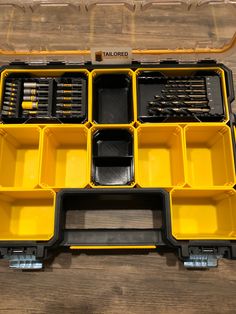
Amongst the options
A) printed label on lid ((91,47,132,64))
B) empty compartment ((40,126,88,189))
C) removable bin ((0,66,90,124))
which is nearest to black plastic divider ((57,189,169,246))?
empty compartment ((40,126,88,189))

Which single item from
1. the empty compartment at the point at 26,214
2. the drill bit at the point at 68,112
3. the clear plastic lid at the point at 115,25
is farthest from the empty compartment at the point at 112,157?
the clear plastic lid at the point at 115,25

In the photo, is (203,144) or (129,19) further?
(129,19)

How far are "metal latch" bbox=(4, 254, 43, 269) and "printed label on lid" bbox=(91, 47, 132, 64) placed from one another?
2.93 ft

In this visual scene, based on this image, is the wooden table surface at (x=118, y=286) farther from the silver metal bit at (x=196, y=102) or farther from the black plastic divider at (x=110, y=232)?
the silver metal bit at (x=196, y=102)

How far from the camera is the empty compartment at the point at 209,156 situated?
54.6 inches

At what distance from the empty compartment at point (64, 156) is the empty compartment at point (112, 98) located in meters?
0.14

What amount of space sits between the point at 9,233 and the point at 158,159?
750mm

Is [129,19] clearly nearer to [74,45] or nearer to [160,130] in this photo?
[74,45]

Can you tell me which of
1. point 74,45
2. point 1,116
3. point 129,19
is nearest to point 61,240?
point 1,116

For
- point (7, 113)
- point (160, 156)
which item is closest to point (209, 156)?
point (160, 156)

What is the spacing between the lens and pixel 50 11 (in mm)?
1790

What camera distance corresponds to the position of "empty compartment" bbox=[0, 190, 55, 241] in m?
1.39

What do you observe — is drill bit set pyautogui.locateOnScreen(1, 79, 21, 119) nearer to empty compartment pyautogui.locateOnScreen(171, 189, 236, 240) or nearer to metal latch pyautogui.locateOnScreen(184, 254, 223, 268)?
empty compartment pyautogui.locateOnScreen(171, 189, 236, 240)

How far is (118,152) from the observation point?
4.91ft
